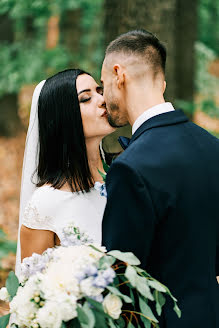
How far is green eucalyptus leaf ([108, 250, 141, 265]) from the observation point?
171 centimetres

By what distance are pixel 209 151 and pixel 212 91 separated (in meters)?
6.30

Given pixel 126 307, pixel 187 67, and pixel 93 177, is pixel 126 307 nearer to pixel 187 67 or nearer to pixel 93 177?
pixel 93 177

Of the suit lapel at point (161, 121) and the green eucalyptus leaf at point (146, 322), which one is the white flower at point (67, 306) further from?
the suit lapel at point (161, 121)

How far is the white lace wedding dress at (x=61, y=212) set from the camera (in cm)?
267

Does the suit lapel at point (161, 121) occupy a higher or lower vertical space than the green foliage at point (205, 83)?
higher

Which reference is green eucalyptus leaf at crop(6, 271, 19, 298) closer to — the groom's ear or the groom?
the groom

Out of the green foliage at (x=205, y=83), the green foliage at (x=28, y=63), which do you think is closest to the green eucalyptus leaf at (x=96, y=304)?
the green foliage at (x=205, y=83)

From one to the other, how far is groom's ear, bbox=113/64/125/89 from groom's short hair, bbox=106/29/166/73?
86 mm

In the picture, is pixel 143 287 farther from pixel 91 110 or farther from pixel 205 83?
pixel 205 83

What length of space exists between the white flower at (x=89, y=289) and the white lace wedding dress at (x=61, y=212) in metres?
0.93

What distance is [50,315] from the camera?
5.43 feet

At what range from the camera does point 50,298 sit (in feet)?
5.50

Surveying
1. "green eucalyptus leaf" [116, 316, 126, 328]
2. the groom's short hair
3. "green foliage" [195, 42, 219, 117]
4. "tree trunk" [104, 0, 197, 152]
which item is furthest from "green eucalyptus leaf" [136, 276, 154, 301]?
"green foliage" [195, 42, 219, 117]

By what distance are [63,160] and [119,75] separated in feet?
3.00
